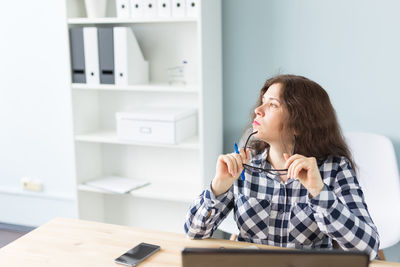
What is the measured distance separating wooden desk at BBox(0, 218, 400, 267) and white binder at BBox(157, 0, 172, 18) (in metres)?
1.28

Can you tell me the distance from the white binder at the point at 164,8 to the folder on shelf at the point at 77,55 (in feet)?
1.55

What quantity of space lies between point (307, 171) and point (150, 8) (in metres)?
1.49

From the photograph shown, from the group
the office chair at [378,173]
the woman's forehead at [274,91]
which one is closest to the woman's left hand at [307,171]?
the woman's forehead at [274,91]

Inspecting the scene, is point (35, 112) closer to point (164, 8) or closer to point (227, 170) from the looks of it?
point (164, 8)

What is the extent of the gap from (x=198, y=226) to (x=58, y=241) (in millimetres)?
417

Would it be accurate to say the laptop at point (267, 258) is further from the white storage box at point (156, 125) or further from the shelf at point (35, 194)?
the shelf at point (35, 194)

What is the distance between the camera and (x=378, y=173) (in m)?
2.27

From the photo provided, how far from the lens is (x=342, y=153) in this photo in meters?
1.52

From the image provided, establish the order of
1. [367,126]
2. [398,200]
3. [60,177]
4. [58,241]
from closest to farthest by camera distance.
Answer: [58,241] < [398,200] < [367,126] < [60,177]

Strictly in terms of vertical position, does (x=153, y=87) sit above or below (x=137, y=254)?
above

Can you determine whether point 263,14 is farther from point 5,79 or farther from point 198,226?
point 5,79

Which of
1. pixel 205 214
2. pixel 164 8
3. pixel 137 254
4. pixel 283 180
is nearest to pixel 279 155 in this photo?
pixel 283 180

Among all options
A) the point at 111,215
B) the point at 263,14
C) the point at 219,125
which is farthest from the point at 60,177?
the point at 263,14

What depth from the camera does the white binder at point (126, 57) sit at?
2.48 m
